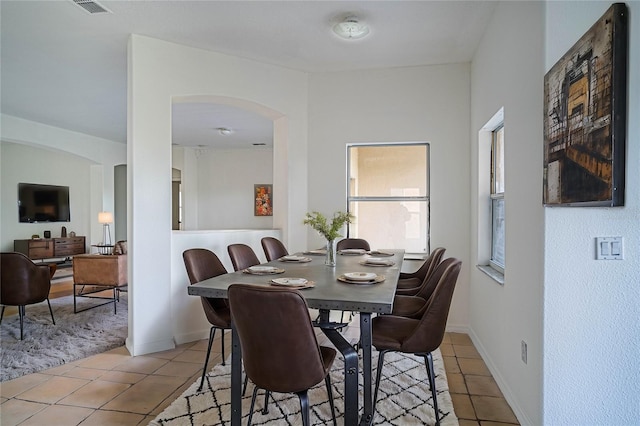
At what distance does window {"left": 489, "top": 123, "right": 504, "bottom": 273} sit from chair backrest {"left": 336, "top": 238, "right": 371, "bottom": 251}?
4.14 feet

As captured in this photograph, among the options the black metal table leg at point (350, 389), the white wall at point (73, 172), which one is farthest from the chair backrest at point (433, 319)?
the white wall at point (73, 172)

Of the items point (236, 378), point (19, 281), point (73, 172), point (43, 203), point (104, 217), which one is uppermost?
point (73, 172)

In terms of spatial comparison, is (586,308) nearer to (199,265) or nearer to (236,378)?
(236,378)

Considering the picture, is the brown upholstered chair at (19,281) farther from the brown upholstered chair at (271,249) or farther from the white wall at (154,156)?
the brown upholstered chair at (271,249)

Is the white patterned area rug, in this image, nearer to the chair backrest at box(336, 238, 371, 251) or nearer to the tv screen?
the chair backrest at box(336, 238, 371, 251)

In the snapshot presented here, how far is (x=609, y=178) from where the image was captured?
1.50m

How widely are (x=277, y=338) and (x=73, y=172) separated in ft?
30.6

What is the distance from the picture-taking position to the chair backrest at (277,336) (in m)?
1.59

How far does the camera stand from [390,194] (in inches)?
179

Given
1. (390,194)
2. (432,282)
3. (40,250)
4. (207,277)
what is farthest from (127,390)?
(40,250)

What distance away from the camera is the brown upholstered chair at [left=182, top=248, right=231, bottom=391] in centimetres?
258

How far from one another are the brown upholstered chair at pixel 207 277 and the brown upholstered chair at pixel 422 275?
1.44m

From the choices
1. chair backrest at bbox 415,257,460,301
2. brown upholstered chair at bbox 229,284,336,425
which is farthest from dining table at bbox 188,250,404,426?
chair backrest at bbox 415,257,460,301

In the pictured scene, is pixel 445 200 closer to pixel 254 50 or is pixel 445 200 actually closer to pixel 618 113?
pixel 254 50
